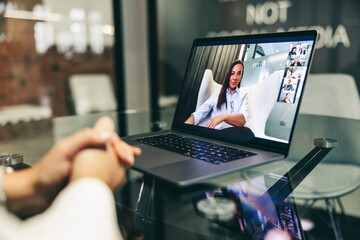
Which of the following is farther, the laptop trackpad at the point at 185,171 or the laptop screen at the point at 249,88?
the laptop screen at the point at 249,88

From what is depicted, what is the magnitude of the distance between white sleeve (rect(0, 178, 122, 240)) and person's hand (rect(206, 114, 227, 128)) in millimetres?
551

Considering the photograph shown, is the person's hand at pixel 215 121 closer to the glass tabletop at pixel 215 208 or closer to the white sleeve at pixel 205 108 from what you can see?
the white sleeve at pixel 205 108

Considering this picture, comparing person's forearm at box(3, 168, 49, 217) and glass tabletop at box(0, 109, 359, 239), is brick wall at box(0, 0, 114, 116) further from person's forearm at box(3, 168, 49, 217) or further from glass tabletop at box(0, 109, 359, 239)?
person's forearm at box(3, 168, 49, 217)

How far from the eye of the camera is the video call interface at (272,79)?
781mm

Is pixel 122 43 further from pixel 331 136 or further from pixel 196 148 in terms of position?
pixel 196 148

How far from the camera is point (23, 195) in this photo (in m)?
0.55

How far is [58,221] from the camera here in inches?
14.9

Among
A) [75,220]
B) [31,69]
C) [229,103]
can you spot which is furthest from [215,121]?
[31,69]

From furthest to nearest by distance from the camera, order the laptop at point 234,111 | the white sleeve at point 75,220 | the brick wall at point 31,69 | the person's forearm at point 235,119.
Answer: the brick wall at point 31,69 < the person's forearm at point 235,119 < the laptop at point 234,111 < the white sleeve at point 75,220

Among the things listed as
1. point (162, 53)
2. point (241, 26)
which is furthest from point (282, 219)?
point (162, 53)

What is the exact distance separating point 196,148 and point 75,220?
0.47 metres

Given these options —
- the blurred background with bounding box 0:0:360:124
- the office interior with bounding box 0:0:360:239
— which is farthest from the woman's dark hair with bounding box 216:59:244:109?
the blurred background with bounding box 0:0:360:124

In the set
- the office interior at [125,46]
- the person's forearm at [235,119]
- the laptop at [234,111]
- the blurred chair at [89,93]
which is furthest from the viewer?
the blurred chair at [89,93]

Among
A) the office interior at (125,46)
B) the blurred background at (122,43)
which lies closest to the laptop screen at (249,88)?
the office interior at (125,46)
